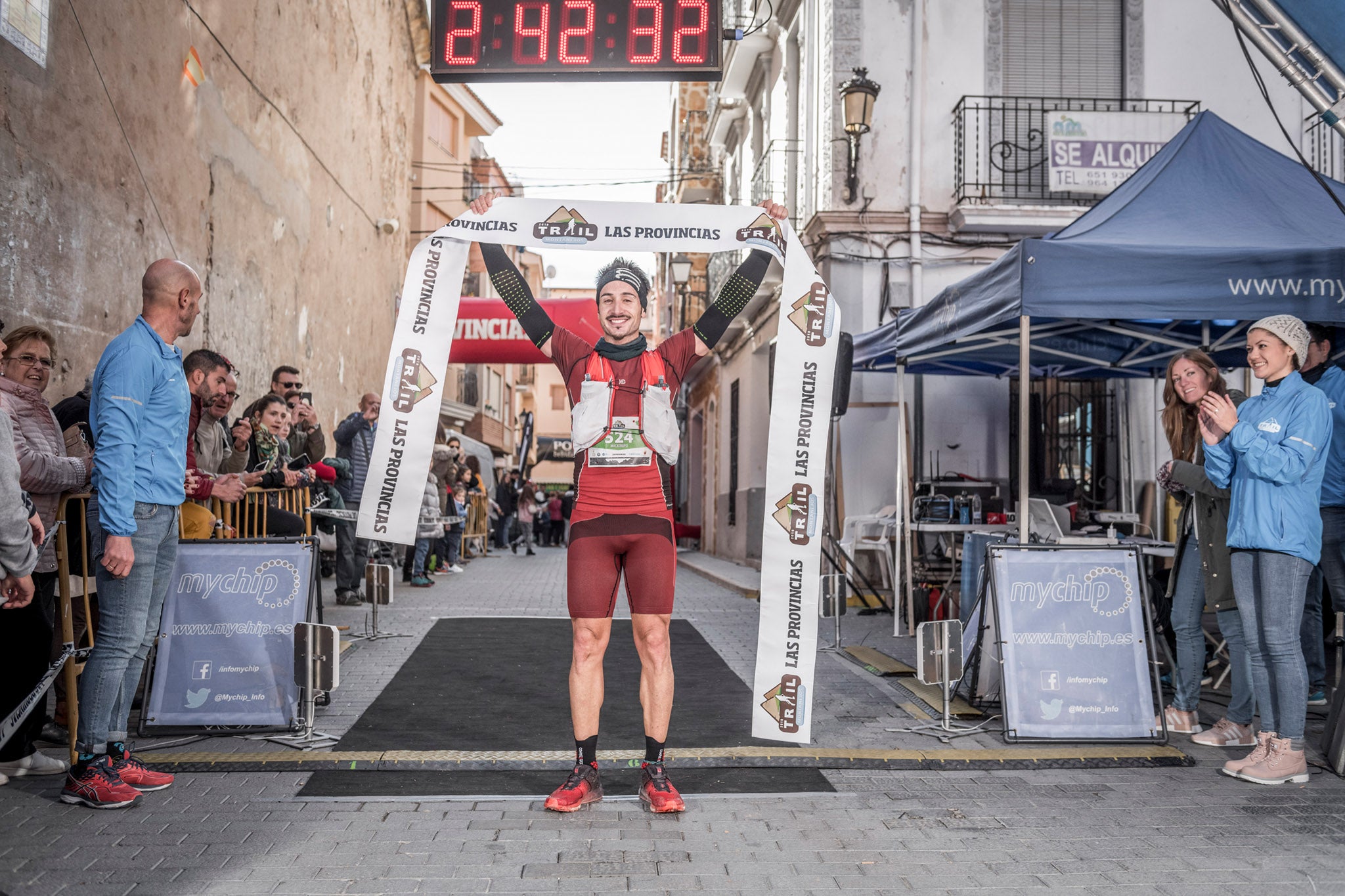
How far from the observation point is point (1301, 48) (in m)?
5.75

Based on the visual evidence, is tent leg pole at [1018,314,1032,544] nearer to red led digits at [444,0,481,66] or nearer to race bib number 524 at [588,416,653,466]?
race bib number 524 at [588,416,653,466]

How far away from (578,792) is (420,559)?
10.4 meters

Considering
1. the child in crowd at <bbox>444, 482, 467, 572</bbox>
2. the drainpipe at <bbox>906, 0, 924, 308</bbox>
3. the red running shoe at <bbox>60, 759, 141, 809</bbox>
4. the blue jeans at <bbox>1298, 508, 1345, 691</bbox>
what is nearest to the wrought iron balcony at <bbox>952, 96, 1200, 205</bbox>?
the drainpipe at <bbox>906, 0, 924, 308</bbox>

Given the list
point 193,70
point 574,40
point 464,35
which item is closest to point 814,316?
point 574,40

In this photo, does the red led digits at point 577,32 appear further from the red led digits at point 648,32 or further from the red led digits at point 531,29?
the red led digits at point 648,32

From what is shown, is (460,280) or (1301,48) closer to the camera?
(460,280)

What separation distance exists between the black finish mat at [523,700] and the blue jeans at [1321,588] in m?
3.14

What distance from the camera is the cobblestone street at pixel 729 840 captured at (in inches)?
135

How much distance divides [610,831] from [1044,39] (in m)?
12.7

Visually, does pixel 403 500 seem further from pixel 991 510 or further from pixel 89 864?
pixel 991 510

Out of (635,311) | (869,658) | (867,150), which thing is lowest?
(869,658)

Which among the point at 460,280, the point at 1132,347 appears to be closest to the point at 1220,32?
the point at 1132,347

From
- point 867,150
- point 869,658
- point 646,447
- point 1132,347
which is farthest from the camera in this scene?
point 867,150

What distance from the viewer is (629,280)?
430 cm
